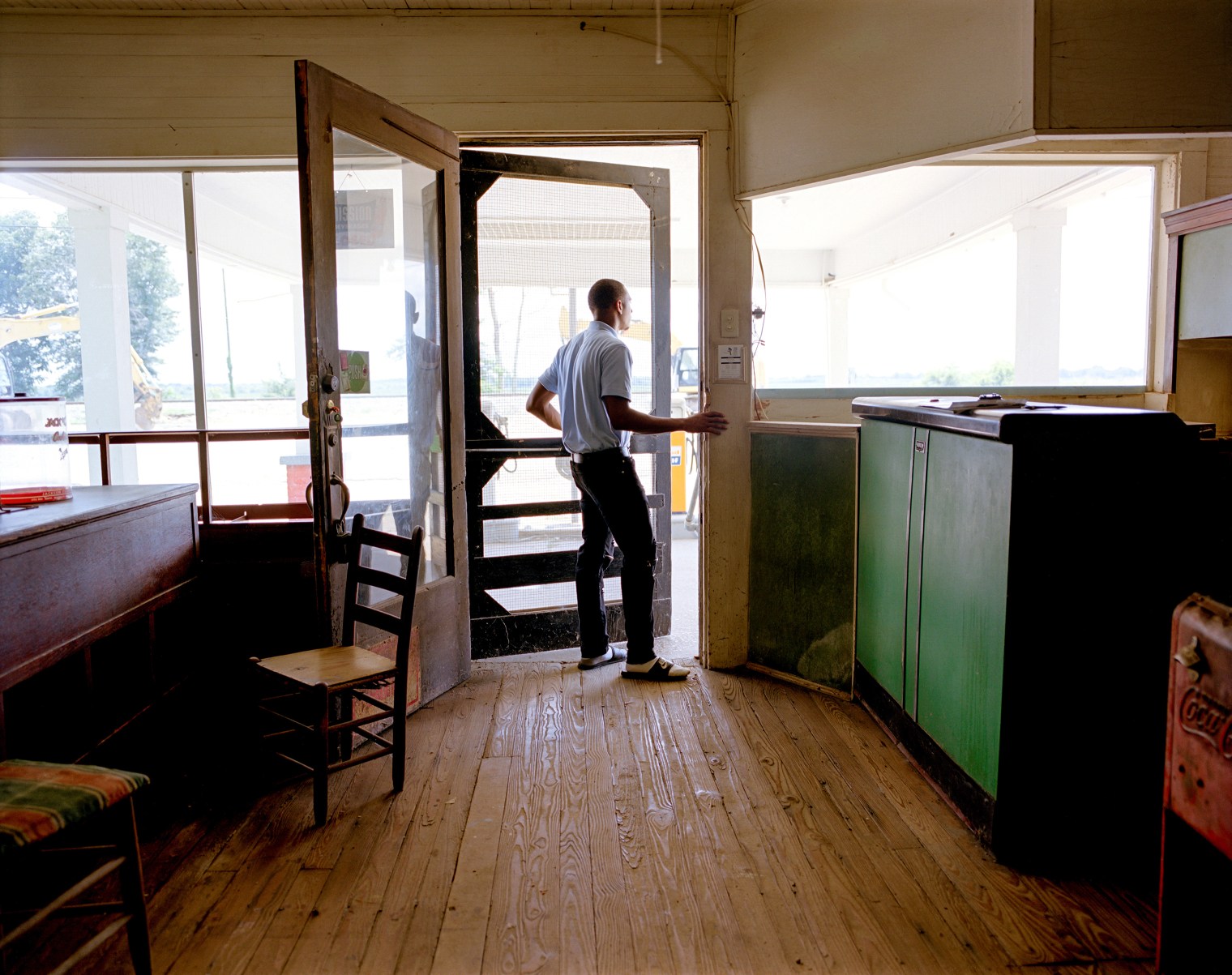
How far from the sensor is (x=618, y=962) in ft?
5.93

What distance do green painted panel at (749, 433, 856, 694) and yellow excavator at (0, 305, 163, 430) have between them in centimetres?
282

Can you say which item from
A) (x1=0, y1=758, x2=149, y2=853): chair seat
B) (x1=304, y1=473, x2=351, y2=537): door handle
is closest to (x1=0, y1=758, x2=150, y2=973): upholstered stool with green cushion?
(x1=0, y1=758, x2=149, y2=853): chair seat

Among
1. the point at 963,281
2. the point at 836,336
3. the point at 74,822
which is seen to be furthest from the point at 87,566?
the point at 963,281

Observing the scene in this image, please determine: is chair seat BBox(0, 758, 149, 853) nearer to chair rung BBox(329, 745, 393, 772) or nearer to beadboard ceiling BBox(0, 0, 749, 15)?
chair rung BBox(329, 745, 393, 772)

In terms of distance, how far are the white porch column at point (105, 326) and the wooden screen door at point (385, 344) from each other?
5.13 ft

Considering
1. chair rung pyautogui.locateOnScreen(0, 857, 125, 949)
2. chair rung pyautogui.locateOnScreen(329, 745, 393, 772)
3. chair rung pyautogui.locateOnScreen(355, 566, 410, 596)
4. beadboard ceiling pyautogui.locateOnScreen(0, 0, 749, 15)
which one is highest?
beadboard ceiling pyautogui.locateOnScreen(0, 0, 749, 15)

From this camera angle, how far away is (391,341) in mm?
3139

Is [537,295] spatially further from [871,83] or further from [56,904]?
[56,904]

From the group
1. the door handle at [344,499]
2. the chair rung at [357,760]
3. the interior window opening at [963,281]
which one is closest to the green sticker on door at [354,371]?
the door handle at [344,499]

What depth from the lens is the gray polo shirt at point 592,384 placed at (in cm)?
338

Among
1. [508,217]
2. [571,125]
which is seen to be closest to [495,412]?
[508,217]

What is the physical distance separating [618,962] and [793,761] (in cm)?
117

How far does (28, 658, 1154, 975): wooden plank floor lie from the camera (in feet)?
6.01

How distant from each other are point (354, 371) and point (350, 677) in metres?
1.09
